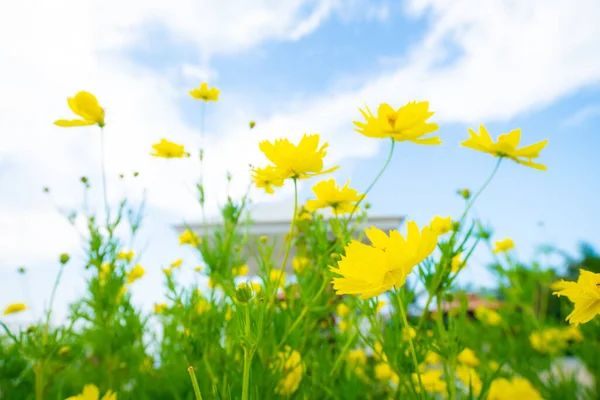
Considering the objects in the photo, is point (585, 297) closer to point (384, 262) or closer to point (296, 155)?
point (384, 262)

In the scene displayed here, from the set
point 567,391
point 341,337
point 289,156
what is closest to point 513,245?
point 567,391

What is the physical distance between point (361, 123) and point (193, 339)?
0.62 m

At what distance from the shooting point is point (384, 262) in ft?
1.71

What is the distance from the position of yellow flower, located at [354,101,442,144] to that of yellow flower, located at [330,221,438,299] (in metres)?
0.30

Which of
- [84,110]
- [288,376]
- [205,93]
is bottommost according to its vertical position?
[288,376]

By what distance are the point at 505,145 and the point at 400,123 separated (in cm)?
28

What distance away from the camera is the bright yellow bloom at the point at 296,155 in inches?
→ 30.0

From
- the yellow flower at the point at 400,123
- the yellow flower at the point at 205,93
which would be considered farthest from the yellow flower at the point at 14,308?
the yellow flower at the point at 400,123

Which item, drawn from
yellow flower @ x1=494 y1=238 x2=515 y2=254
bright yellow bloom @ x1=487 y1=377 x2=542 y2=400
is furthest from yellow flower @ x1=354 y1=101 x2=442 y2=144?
yellow flower @ x1=494 y1=238 x2=515 y2=254

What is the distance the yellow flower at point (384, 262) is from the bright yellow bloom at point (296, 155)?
0.84ft

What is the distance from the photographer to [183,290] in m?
1.21

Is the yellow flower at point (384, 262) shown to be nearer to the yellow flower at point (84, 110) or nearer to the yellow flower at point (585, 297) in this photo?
the yellow flower at point (585, 297)

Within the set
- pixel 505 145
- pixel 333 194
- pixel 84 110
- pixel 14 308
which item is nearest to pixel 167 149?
pixel 84 110

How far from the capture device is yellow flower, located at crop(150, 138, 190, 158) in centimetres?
143
